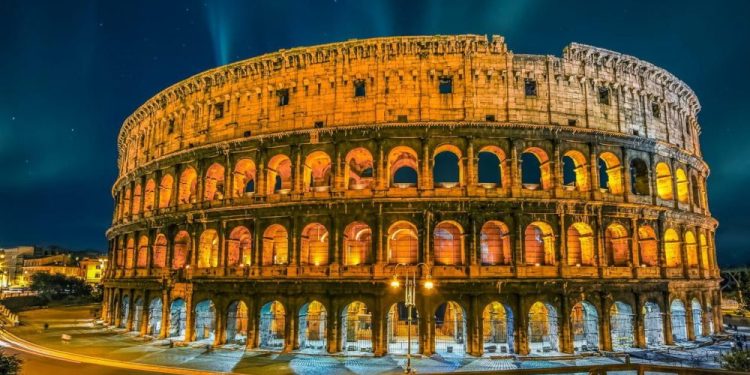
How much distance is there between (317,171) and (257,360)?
1200 centimetres

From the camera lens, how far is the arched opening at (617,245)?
26281 mm

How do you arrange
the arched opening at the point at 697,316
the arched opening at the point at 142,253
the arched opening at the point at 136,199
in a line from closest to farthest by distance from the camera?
the arched opening at the point at 697,316 → the arched opening at the point at 142,253 → the arched opening at the point at 136,199

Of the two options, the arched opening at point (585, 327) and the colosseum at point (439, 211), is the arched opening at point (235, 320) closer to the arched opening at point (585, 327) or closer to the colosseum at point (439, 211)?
the colosseum at point (439, 211)

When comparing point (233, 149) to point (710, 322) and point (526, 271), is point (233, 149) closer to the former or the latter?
point (526, 271)

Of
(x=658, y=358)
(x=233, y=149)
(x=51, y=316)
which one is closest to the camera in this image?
(x=658, y=358)

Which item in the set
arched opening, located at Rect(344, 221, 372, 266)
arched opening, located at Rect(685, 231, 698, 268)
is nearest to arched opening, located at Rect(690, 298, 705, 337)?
arched opening, located at Rect(685, 231, 698, 268)

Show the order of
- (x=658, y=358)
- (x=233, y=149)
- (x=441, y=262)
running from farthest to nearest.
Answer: (x=233, y=149)
(x=441, y=262)
(x=658, y=358)

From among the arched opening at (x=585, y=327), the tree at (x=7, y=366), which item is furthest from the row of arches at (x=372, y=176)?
the tree at (x=7, y=366)

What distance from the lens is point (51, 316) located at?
139ft

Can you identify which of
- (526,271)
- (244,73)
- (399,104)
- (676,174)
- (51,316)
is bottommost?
(51,316)

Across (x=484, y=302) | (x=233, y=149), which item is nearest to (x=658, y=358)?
(x=484, y=302)

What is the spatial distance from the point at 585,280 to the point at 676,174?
1098cm

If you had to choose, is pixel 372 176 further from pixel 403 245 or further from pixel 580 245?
pixel 580 245

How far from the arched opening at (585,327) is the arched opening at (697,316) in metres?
7.08
